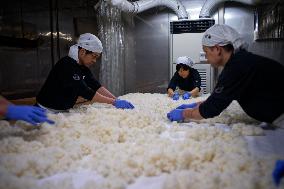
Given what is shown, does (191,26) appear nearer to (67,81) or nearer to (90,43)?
(90,43)

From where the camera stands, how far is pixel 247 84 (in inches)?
75.5

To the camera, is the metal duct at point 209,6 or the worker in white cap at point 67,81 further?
the metal duct at point 209,6

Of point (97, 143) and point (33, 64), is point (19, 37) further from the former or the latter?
point (97, 143)

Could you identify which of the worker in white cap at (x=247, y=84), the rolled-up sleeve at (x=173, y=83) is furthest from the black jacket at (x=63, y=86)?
the rolled-up sleeve at (x=173, y=83)

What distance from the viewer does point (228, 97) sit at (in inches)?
75.9

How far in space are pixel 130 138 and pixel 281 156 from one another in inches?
34.1

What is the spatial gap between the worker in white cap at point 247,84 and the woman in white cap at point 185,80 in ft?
6.11

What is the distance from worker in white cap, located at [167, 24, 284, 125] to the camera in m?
1.90

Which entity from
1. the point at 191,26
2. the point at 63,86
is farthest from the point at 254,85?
the point at 191,26

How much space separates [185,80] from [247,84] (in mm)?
2572

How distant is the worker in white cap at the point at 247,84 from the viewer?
1898mm

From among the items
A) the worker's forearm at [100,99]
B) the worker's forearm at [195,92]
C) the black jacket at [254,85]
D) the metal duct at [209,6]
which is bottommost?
the worker's forearm at [195,92]

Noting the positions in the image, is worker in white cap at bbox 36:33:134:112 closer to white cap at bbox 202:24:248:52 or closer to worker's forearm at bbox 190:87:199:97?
white cap at bbox 202:24:248:52

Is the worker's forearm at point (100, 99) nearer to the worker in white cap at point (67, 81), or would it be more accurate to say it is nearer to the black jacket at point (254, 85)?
the worker in white cap at point (67, 81)
